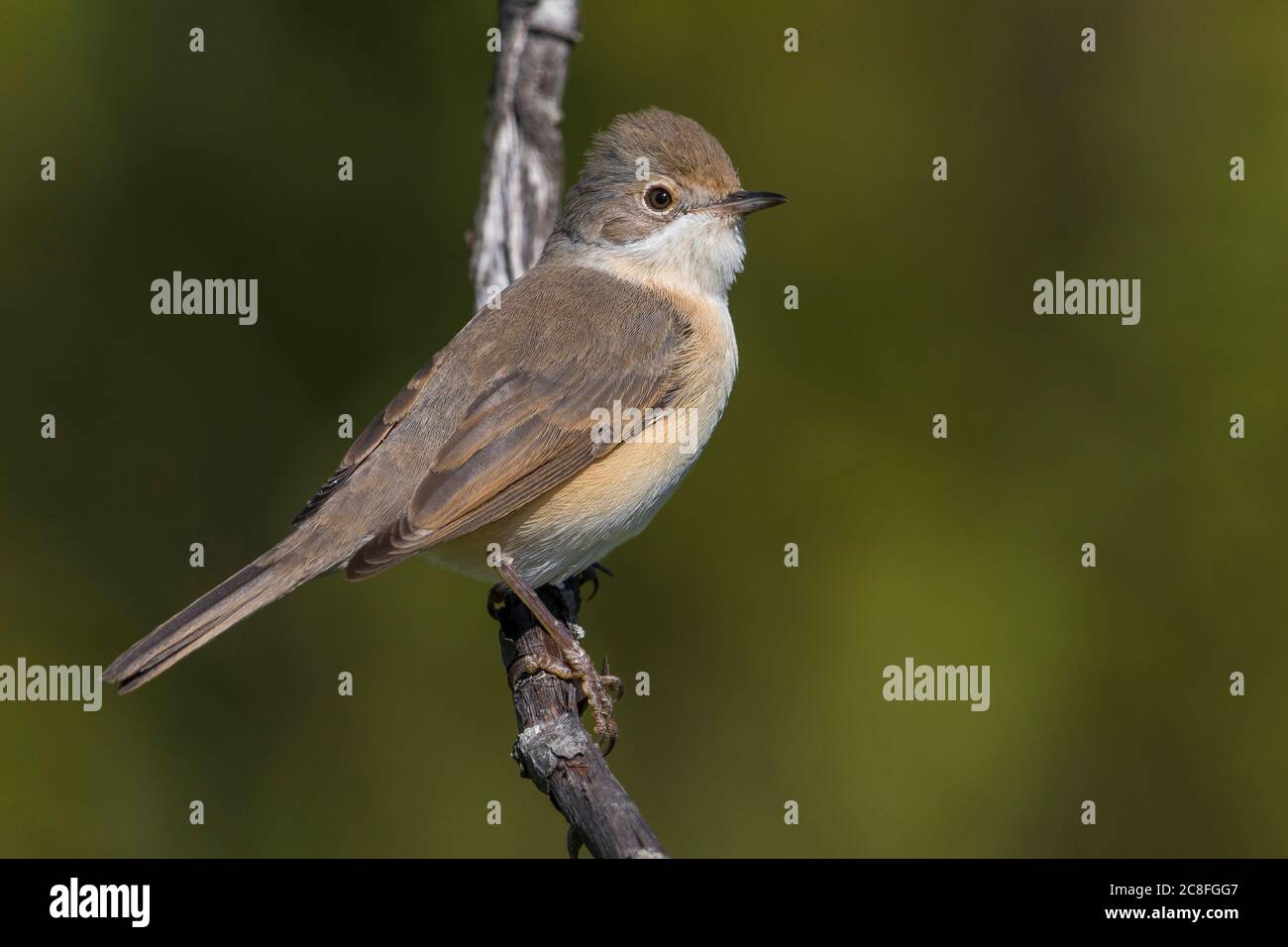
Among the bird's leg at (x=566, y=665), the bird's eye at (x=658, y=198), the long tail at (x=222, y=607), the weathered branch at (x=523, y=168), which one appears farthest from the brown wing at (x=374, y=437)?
the bird's eye at (x=658, y=198)

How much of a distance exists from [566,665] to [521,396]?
37.7 inches

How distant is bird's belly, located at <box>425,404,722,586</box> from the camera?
188 inches

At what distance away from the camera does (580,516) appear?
478 cm

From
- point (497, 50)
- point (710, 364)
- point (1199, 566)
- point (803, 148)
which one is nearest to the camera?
point (710, 364)

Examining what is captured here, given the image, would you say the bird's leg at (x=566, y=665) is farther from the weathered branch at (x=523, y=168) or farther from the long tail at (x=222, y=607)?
the long tail at (x=222, y=607)

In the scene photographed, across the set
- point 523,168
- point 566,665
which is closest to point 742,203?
point 523,168

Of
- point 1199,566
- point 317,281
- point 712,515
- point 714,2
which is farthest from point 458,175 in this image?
point 1199,566

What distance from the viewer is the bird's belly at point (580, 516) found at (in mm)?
4785

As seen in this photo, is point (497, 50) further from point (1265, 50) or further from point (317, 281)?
point (1265, 50)

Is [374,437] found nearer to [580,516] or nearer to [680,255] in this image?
[580,516]

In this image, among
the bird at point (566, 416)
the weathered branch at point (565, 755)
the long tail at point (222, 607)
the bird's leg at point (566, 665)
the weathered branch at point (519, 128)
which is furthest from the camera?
the weathered branch at point (519, 128)

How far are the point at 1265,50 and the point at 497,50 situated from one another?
3663mm

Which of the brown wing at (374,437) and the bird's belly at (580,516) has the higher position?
the brown wing at (374,437)

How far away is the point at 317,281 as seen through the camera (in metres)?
6.85
